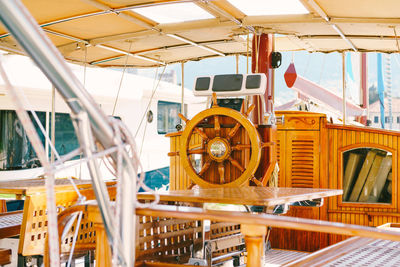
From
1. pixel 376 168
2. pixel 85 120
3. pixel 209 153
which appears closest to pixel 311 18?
pixel 209 153

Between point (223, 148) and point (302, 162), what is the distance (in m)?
1.67

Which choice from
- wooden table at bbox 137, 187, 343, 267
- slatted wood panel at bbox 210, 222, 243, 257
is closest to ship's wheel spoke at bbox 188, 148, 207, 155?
slatted wood panel at bbox 210, 222, 243, 257

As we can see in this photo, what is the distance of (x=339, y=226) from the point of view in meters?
1.47

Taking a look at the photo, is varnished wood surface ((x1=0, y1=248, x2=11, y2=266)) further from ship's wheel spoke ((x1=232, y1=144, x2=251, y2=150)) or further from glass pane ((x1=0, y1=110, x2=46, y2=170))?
glass pane ((x1=0, y1=110, x2=46, y2=170))

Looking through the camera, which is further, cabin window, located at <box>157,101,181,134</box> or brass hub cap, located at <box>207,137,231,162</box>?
cabin window, located at <box>157,101,181,134</box>

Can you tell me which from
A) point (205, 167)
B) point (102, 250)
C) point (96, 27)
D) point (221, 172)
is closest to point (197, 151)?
point (205, 167)

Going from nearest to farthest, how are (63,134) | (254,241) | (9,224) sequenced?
(254,241) < (9,224) < (63,134)

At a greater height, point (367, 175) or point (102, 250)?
point (367, 175)

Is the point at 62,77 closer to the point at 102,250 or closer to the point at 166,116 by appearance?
the point at 102,250

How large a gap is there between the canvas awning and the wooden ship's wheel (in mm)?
857

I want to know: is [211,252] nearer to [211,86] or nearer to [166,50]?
Answer: [211,86]

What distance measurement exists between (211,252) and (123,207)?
45.3 inches

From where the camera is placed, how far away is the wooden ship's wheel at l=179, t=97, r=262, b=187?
360cm

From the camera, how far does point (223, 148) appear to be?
12.1ft
